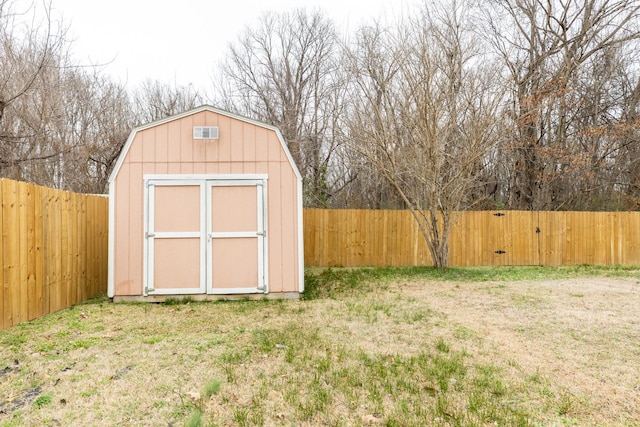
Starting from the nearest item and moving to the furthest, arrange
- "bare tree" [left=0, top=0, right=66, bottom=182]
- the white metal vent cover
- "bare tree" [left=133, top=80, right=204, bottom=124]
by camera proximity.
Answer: "bare tree" [left=0, top=0, right=66, bottom=182], the white metal vent cover, "bare tree" [left=133, top=80, right=204, bottom=124]

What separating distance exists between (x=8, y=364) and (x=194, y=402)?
1.90m

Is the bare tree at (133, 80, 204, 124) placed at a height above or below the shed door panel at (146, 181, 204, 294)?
above

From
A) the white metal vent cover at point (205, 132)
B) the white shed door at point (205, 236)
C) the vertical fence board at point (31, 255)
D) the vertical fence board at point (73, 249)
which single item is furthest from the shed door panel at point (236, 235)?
the vertical fence board at point (31, 255)

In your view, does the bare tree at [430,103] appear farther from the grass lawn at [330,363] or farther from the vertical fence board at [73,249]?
the vertical fence board at [73,249]

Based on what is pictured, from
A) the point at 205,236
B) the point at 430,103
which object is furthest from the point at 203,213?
the point at 430,103

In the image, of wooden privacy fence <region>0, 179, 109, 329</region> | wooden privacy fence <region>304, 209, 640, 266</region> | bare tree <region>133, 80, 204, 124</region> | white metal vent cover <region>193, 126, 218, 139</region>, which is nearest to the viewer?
wooden privacy fence <region>0, 179, 109, 329</region>

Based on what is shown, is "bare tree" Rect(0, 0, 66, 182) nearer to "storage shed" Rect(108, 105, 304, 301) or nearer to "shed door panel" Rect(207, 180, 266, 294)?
"storage shed" Rect(108, 105, 304, 301)

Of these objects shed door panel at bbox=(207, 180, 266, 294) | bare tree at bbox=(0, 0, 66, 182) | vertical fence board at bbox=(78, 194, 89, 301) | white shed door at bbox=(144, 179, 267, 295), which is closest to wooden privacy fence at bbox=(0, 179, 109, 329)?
vertical fence board at bbox=(78, 194, 89, 301)

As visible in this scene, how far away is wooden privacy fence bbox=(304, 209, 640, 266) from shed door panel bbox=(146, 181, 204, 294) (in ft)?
15.5

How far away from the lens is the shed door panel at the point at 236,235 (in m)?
6.45

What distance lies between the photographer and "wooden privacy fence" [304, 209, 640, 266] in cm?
1097

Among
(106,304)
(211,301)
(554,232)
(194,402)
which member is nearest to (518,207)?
(554,232)

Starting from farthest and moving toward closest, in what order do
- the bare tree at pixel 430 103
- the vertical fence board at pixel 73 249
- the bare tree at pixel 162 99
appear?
the bare tree at pixel 162 99 → the bare tree at pixel 430 103 → the vertical fence board at pixel 73 249

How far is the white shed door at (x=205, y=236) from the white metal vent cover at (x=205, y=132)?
0.66 m
